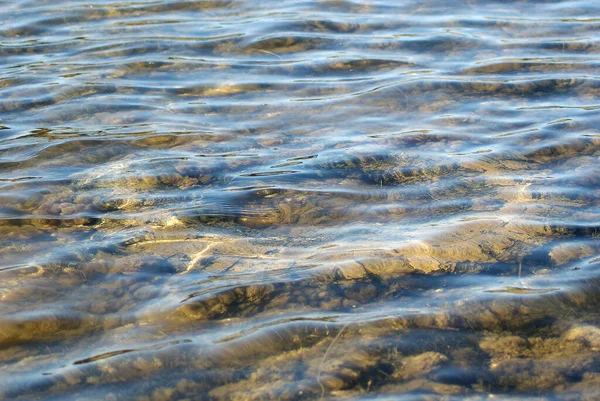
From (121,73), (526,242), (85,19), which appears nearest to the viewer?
(526,242)

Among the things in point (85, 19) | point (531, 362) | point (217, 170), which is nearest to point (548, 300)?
point (531, 362)

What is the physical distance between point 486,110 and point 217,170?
6.15 ft

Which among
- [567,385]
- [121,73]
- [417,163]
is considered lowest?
[567,385]

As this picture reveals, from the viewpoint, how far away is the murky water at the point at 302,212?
2.56 metres

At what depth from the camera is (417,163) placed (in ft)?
13.6

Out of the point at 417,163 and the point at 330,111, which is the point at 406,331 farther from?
the point at 330,111

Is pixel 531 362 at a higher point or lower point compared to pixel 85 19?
lower

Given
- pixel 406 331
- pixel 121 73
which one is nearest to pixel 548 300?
pixel 406 331

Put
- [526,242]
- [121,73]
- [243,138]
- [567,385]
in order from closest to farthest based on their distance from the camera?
[567,385]
[526,242]
[243,138]
[121,73]

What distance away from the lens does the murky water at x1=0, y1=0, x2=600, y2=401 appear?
2557 millimetres

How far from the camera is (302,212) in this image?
369 cm

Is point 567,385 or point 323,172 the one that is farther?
point 323,172

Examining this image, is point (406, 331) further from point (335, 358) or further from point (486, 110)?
point (486, 110)

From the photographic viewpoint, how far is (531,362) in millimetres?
2535
